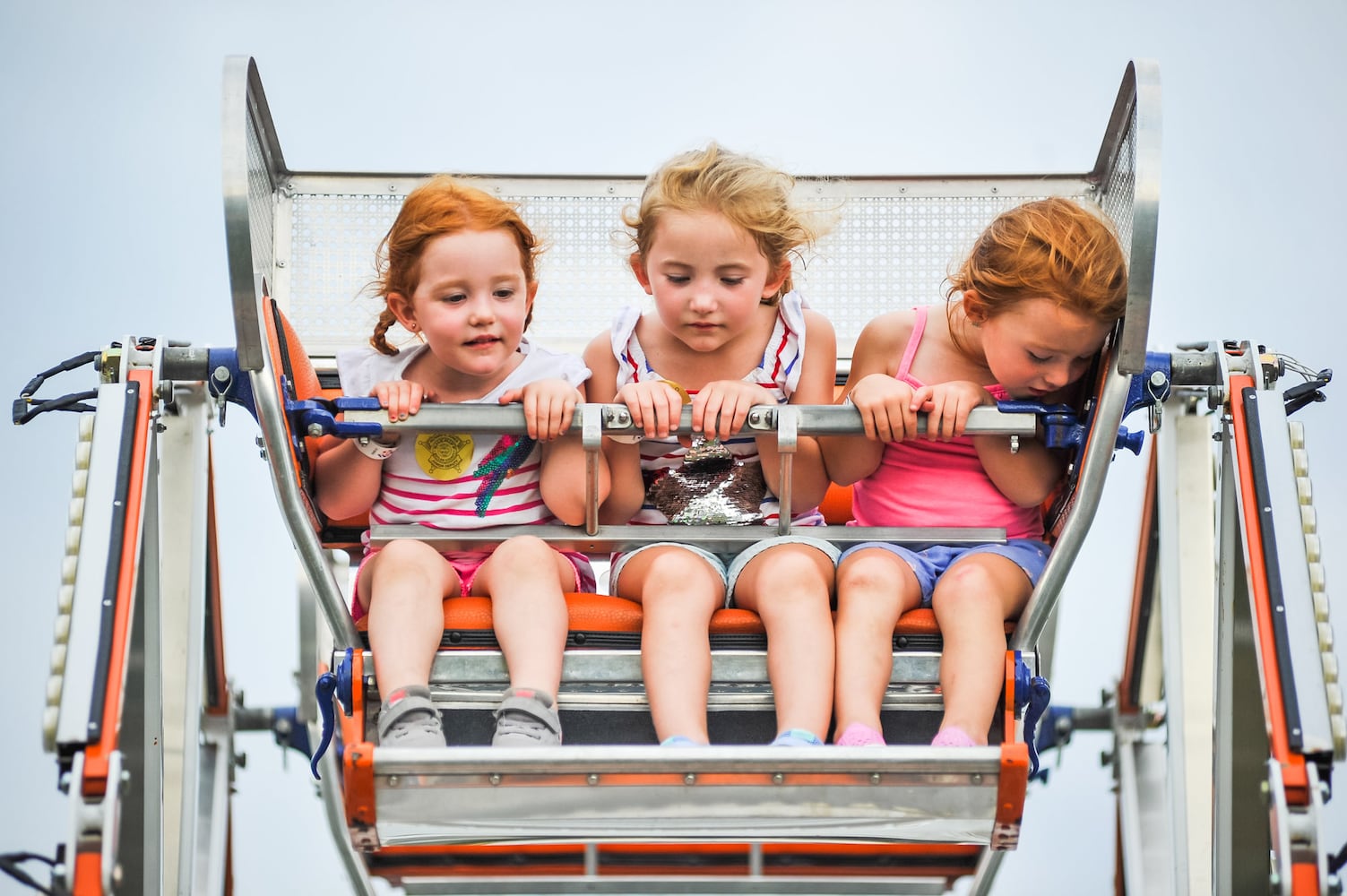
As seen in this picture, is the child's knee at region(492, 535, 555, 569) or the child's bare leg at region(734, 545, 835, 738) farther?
the child's knee at region(492, 535, 555, 569)

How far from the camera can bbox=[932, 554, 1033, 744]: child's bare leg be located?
293 centimetres

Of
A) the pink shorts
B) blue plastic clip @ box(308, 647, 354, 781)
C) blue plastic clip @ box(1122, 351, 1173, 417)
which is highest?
blue plastic clip @ box(1122, 351, 1173, 417)

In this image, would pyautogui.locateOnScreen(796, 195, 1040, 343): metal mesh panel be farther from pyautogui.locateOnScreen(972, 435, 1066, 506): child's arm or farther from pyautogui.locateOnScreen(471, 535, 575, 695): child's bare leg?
pyautogui.locateOnScreen(471, 535, 575, 695): child's bare leg

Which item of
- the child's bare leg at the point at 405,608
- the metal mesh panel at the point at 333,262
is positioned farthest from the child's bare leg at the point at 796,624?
the metal mesh panel at the point at 333,262

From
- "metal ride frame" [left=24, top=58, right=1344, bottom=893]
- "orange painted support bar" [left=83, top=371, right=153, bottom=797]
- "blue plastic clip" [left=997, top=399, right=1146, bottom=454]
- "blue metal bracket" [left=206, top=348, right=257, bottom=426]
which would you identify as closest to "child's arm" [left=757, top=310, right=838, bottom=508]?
"metal ride frame" [left=24, top=58, right=1344, bottom=893]

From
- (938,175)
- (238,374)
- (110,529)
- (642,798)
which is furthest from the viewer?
(938,175)

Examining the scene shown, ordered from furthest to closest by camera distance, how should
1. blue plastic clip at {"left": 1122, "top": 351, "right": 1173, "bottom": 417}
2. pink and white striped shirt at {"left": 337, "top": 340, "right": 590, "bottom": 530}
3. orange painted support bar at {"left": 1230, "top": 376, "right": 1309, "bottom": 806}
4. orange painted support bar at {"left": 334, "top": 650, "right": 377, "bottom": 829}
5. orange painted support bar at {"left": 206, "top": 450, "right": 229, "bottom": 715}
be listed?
1. orange painted support bar at {"left": 206, "top": 450, "right": 229, "bottom": 715}
2. pink and white striped shirt at {"left": 337, "top": 340, "right": 590, "bottom": 530}
3. blue plastic clip at {"left": 1122, "top": 351, "right": 1173, "bottom": 417}
4. orange painted support bar at {"left": 1230, "top": 376, "right": 1309, "bottom": 806}
5. orange painted support bar at {"left": 334, "top": 650, "right": 377, "bottom": 829}

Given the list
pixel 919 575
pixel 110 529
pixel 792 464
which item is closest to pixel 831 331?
pixel 792 464

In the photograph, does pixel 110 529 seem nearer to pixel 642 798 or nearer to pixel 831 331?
pixel 642 798

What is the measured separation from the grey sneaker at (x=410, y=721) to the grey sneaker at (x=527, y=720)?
0.30ft

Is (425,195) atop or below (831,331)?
atop

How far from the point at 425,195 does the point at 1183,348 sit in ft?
4.34

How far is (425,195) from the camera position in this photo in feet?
11.0

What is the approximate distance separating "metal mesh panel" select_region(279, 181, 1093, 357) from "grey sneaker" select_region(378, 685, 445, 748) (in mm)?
1099
